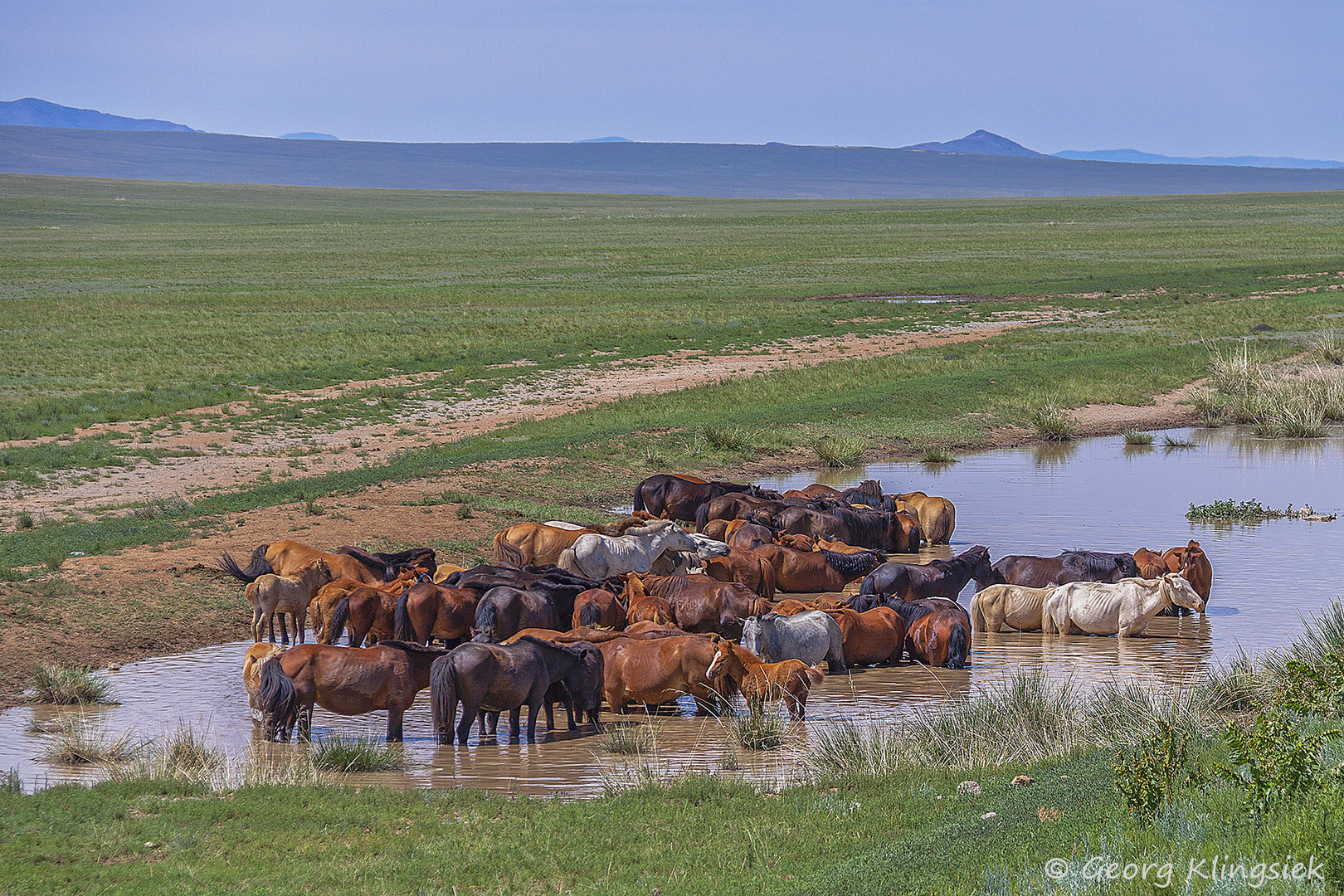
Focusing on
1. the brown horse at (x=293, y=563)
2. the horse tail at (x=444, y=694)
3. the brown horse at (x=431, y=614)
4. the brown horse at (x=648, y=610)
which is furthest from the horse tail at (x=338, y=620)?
the horse tail at (x=444, y=694)

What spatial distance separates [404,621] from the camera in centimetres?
1066

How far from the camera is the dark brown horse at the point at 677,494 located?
53.9ft

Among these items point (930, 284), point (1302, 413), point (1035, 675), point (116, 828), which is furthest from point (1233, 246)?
→ point (116, 828)

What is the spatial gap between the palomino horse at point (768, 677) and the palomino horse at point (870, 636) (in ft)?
4.36

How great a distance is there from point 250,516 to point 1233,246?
75.1m

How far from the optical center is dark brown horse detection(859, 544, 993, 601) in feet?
40.7

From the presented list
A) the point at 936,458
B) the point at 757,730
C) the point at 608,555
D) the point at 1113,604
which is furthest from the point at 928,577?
the point at 936,458

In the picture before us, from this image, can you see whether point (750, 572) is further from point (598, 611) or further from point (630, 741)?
point (630, 741)

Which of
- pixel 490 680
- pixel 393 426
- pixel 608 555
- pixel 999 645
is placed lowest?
pixel 393 426

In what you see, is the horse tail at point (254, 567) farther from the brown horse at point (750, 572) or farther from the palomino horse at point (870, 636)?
the palomino horse at point (870, 636)

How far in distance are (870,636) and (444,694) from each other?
3695 mm

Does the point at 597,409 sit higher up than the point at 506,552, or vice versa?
the point at 506,552

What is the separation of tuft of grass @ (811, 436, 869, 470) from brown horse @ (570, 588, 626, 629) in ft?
32.5

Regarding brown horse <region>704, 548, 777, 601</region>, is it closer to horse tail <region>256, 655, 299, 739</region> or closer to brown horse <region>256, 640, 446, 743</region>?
brown horse <region>256, 640, 446, 743</region>
